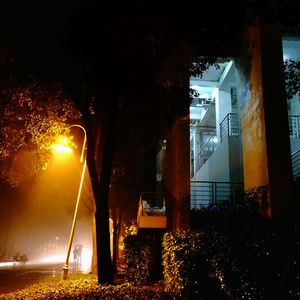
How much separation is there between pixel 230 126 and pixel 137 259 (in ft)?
26.2

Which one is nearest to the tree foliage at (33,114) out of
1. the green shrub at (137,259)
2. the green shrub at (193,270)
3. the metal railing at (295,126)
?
the green shrub at (137,259)

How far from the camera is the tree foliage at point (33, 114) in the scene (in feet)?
40.9

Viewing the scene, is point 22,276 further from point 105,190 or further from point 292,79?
point 292,79

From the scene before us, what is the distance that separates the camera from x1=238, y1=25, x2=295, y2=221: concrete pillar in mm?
10734

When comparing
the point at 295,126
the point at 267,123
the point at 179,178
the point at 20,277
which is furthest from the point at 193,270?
the point at 20,277

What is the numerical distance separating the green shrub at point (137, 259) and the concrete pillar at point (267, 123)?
15.5 ft

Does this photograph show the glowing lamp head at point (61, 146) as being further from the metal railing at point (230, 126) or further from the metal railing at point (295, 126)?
the metal railing at point (295, 126)

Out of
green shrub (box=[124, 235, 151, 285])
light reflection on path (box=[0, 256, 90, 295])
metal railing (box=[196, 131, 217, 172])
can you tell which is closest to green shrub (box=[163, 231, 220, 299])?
green shrub (box=[124, 235, 151, 285])

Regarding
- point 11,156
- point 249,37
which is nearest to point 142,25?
point 249,37

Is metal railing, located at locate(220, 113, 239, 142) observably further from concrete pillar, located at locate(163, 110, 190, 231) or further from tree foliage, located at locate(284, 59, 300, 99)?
tree foliage, located at locate(284, 59, 300, 99)

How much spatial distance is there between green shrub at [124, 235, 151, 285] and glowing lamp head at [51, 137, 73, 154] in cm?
436

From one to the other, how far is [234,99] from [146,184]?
6877mm

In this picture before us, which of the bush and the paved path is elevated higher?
the bush

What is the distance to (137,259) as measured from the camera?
14.8 meters
